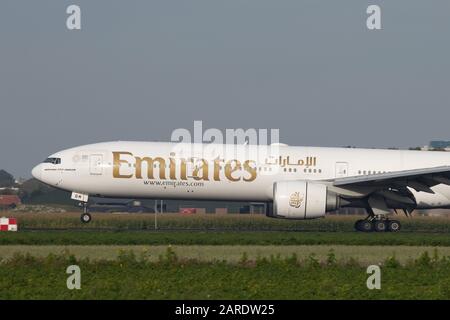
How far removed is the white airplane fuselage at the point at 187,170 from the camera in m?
37.0

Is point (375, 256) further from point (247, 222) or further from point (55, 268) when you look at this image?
point (247, 222)

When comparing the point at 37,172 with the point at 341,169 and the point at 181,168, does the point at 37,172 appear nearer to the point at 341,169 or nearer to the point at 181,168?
the point at 181,168

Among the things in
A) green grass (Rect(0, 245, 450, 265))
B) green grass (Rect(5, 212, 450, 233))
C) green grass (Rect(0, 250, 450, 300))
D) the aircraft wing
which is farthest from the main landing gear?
green grass (Rect(0, 250, 450, 300))

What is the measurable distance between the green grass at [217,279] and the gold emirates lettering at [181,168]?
13.4m

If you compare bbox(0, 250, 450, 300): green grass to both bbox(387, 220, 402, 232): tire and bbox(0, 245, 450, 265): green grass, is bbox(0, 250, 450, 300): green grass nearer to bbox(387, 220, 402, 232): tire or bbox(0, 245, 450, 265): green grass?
bbox(0, 245, 450, 265): green grass

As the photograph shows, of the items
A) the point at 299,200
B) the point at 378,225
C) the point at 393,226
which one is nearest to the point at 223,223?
the point at 378,225

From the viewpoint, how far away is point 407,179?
36.6 metres

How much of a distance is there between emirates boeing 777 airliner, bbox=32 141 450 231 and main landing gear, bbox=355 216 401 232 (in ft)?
0.13

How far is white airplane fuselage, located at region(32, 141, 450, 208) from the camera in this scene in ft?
121

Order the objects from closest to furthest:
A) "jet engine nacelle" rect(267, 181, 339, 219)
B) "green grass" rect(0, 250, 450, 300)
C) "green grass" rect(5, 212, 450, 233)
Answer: "green grass" rect(0, 250, 450, 300), "jet engine nacelle" rect(267, 181, 339, 219), "green grass" rect(5, 212, 450, 233)

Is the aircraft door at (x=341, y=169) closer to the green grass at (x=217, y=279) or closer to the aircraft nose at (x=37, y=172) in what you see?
the aircraft nose at (x=37, y=172)

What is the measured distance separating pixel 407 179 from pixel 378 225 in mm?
2556
